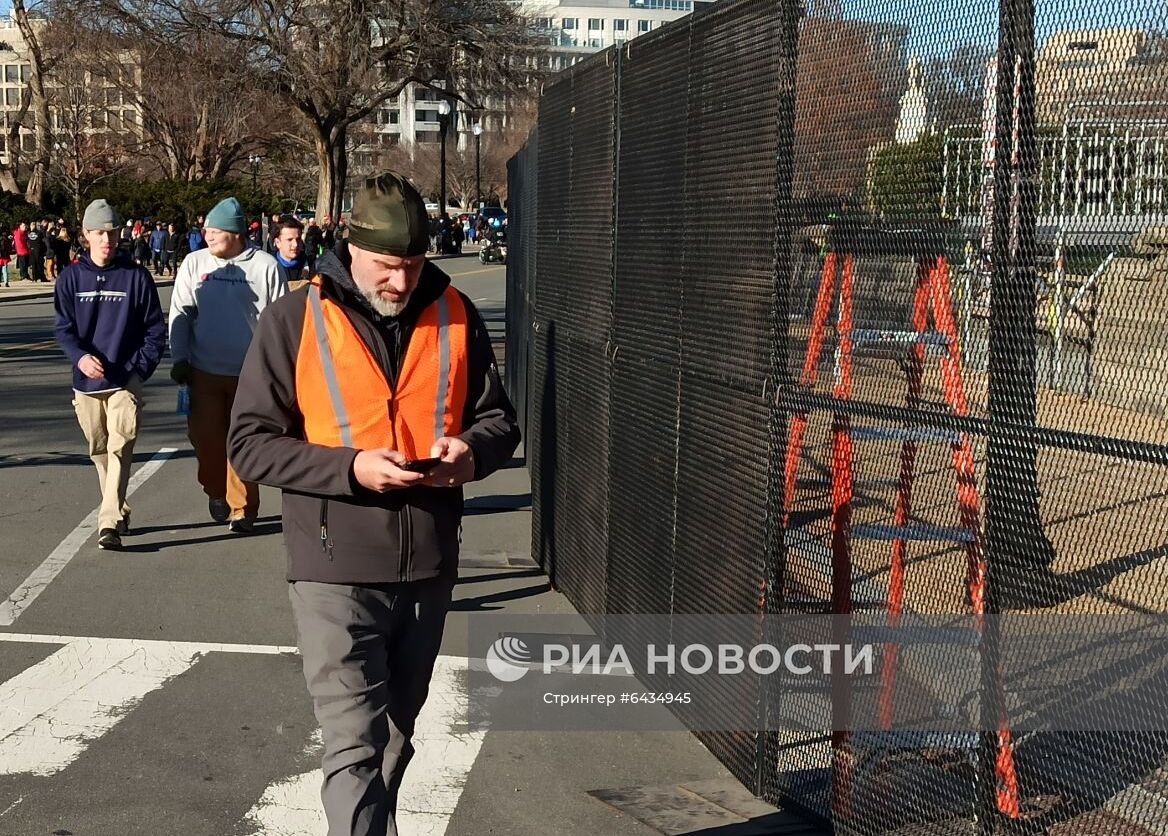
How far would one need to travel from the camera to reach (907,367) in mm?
5023

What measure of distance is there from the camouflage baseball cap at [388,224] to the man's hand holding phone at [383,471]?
21.8 inches

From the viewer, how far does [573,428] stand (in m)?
8.60

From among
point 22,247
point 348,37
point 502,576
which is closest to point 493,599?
point 502,576

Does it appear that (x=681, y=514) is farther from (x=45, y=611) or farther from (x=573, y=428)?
(x=45, y=611)

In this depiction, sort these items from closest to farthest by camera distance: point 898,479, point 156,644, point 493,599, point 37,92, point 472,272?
point 898,479
point 156,644
point 493,599
point 472,272
point 37,92

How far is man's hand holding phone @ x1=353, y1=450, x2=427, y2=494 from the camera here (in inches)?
164

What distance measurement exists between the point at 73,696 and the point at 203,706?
0.59m

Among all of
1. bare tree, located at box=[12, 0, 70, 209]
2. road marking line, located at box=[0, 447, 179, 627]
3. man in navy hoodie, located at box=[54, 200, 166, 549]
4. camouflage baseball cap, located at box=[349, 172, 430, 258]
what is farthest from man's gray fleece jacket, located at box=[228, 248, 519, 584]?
bare tree, located at box=[12, 0, 70, 209]

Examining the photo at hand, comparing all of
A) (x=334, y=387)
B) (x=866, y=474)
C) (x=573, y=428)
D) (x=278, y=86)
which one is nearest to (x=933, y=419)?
(x=866, y=474)

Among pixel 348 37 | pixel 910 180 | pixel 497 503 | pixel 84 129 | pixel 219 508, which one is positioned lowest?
pixel 497 503

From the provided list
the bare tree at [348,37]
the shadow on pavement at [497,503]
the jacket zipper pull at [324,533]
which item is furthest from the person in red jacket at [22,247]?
the jacket zipper pull at [324,533]

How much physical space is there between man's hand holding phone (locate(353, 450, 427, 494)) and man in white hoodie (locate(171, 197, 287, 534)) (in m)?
5.93

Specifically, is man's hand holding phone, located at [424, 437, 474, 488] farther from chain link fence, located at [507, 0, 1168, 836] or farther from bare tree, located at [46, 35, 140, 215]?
bare tree, located at [46, 35, 140, 215]

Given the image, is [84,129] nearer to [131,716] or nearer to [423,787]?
[131,716]
